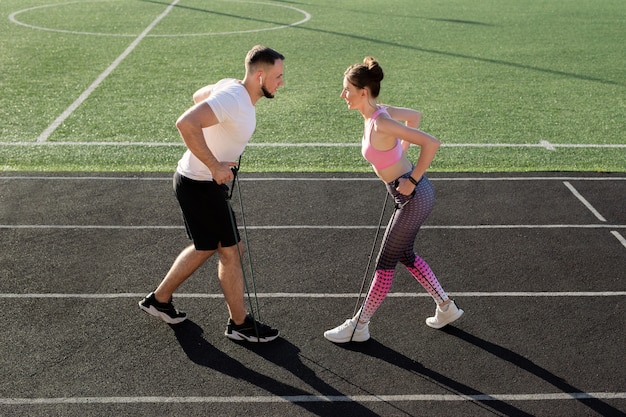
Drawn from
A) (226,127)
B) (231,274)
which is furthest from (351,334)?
(226,127)

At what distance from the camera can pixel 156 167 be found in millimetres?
10336

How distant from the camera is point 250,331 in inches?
246

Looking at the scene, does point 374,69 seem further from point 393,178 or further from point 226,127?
point 226,127

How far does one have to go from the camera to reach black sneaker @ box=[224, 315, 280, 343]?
6234 mm

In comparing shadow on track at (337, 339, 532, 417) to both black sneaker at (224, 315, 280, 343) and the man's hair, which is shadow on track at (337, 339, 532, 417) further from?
the man's hair

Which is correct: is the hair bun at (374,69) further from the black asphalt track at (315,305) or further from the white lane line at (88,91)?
the white lane line at (88,91)

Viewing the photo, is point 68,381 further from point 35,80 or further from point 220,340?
point 35,80

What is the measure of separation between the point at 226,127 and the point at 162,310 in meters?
1.77

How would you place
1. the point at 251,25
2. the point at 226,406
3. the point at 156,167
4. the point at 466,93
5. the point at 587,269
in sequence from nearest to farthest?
1. the point at 226,406
2. the point at 587,269
3. the point at 156,167
4. the point at 466,93
5. the point at 251,25

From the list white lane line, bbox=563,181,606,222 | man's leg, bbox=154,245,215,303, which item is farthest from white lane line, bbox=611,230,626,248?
man's leg, bbox=154,245,215,303

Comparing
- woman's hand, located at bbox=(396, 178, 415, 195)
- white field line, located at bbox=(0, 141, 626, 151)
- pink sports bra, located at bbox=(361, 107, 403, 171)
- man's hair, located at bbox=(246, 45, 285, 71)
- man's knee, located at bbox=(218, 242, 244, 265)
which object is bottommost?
white field line, located at bbox=(0, 141, 626, 151)

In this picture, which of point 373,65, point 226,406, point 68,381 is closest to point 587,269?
point 373,65

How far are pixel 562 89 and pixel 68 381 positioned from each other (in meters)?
11.4

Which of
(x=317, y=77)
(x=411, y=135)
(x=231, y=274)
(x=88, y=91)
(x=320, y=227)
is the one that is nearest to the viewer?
(x=411, y=135)
